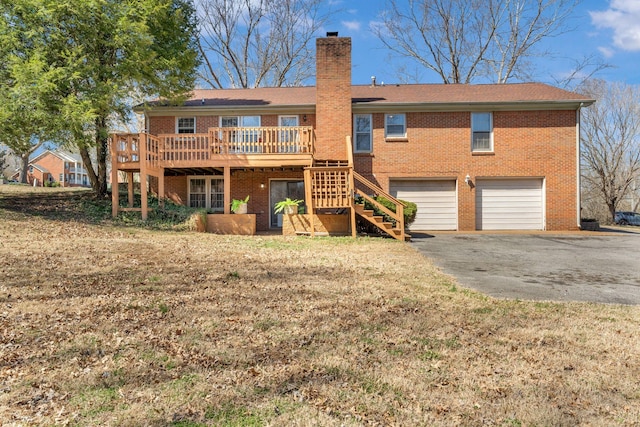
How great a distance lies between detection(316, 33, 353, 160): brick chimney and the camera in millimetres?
15102

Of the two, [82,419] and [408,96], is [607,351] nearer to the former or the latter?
[82,419]

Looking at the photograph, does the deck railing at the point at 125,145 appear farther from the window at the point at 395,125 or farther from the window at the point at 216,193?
the window at the point at 395,125

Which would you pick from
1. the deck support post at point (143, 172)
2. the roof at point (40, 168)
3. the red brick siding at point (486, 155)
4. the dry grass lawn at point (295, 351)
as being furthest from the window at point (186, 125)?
the roof at point (40, 168)

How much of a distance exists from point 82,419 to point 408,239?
10.4 m

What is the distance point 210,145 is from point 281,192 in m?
3.70

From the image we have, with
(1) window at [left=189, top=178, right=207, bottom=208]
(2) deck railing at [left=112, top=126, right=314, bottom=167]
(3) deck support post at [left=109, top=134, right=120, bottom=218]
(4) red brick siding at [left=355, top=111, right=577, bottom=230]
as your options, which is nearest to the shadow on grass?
(3) deck support post at [left=109, top=134, right=120, bottom=218]

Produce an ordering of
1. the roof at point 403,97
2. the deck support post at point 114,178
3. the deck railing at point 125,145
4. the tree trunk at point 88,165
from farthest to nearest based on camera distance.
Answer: the roof at point 403,97 < the tree trunk at point 88,165 < the deck railing at point 125,145 < the deck support post at point 114,178

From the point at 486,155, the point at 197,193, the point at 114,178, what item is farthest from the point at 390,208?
the point at 114,178

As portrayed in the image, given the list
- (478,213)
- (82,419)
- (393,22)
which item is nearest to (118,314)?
(82,419)

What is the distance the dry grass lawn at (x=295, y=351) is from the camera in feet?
8.13

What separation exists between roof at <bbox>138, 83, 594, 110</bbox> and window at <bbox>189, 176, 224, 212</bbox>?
2.87m

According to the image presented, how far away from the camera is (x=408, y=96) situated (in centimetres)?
1616

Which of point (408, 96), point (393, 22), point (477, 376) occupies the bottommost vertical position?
point (477, 376)

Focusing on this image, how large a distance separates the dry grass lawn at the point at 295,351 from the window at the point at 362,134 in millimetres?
9788
